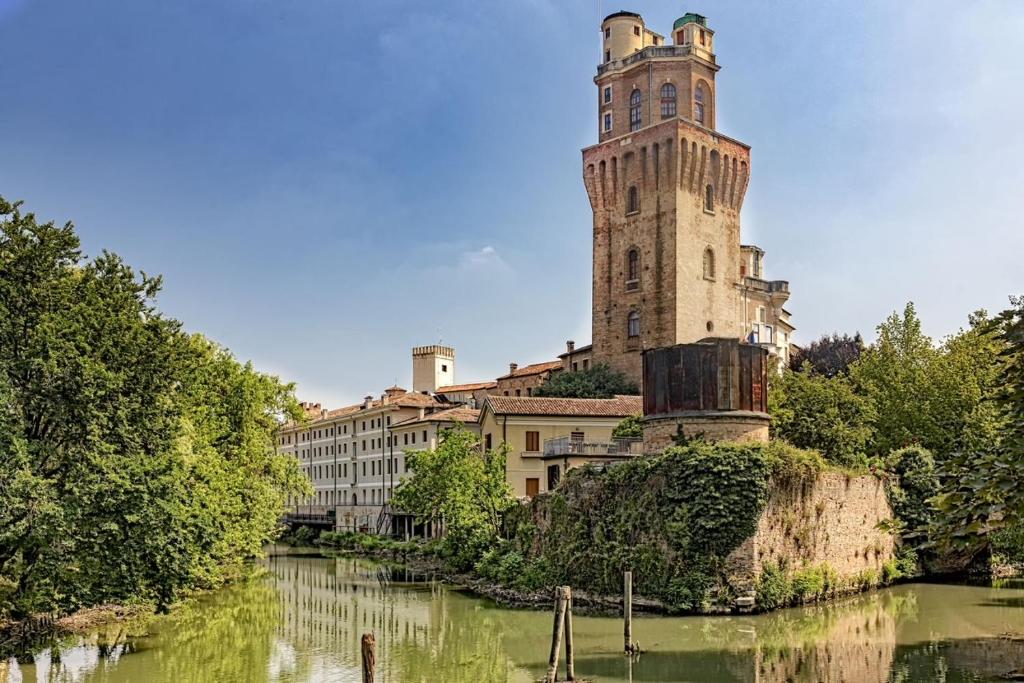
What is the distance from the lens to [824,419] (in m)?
38.8

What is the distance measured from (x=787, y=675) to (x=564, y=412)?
Answer: 25.9 meters

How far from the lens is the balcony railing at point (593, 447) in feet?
120

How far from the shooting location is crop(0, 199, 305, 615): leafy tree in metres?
20.0

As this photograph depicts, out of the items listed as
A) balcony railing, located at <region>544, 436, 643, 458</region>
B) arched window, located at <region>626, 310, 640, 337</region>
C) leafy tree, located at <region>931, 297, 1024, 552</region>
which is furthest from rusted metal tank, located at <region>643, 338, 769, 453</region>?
arched window, located at <region>626, 310, 640, 337</region>

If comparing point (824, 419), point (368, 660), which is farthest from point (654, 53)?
point (368, 660)

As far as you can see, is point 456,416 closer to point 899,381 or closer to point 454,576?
point 454,576

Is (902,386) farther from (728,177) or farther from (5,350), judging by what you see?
(5,350)

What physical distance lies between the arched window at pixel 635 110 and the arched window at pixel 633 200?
4122 millimetres

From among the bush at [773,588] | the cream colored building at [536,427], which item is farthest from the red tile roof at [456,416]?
the bush at [773,588]

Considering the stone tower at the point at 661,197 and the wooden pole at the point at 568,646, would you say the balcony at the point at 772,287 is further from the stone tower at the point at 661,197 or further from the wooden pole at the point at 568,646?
the wooden pole at the point at 568,646

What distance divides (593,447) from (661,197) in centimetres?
2492

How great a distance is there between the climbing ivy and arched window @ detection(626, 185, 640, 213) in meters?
34.0

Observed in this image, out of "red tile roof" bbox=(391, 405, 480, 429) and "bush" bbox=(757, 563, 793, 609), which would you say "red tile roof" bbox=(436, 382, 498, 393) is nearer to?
"red tile roof" bbox=(391, 405, 480, 429)

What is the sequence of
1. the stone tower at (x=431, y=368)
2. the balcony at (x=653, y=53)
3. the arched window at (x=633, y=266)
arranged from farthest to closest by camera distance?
the stone tower at (x=431, y=368) < the balcony at (x=653, y=53) < the arched window at (x=633, y=266)
